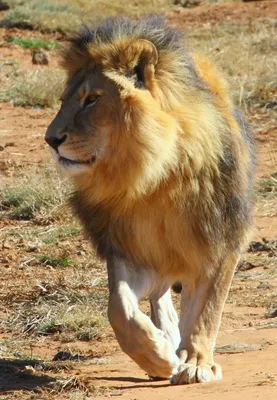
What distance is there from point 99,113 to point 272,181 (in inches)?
190

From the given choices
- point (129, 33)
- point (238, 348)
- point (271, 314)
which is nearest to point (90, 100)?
point (129, 33)

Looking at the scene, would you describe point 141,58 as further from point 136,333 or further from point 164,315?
point 164,315

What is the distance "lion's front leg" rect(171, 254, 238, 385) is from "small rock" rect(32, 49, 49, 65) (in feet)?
34.3

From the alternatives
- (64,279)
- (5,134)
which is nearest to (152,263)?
(64,279)

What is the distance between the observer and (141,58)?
205 inches

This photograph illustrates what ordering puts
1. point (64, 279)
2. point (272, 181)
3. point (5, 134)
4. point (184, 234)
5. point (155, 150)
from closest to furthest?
point (155, 150) → point (184, 234) → point (64, 279) → point (272, 181) → point (5, 134)

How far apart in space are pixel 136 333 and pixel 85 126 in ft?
3.14

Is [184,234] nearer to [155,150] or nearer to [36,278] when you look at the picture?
[155,150]

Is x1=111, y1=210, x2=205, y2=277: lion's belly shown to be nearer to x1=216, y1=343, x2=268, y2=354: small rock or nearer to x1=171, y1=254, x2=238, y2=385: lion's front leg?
x1=171, y1=254, x2=238, y2=385: lion's front leg

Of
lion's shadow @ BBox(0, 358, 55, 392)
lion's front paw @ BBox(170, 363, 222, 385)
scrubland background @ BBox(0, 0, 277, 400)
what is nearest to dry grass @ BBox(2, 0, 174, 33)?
scrubland background @ BBox(0, 0, 277, 400)

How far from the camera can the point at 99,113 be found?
510 cm

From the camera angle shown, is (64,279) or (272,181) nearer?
(64,279)

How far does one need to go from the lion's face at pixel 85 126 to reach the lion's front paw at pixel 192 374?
3.35 ft

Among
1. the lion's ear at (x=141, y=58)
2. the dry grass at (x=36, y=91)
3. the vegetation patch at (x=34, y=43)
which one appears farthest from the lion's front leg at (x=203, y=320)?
the vegetation patch at (x=34, y=43)
